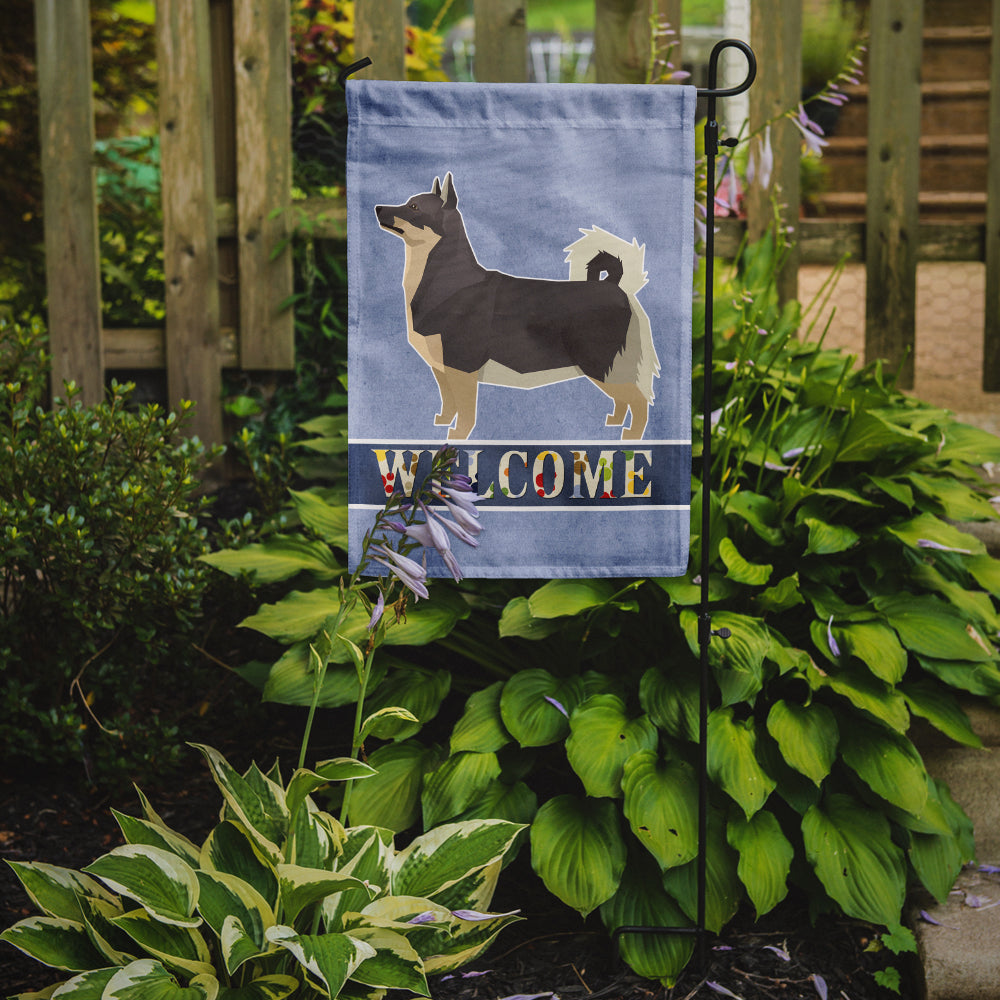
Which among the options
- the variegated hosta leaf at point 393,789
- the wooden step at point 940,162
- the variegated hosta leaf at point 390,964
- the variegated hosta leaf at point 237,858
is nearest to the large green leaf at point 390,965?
the variegated hosta leaf at point 390,964

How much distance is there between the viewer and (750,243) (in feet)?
10.9

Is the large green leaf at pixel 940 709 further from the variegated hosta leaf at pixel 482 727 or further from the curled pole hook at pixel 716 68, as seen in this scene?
the curled pole hook at pixel 716 68

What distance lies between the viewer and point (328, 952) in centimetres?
145

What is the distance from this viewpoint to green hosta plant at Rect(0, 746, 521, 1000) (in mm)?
1479

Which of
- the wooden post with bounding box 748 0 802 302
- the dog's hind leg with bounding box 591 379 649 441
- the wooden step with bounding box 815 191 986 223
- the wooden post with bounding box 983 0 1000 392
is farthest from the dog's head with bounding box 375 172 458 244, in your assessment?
the wooden step with bounding box 815 191 986 223

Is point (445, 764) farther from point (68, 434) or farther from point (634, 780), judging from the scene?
point (68, 434)

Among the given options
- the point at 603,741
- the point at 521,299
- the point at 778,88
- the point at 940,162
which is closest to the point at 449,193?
the point at 521,299

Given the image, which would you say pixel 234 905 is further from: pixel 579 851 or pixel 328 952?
pixel 579 851

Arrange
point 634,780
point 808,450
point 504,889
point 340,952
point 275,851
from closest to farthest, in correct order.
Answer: point 340,952 < point 275,851 < point 634,780 < point 504,889 < point 808,450

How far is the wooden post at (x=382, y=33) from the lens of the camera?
3.09 m

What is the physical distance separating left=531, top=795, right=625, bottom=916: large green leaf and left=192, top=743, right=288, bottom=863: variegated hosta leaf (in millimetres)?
480

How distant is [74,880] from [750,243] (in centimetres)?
269

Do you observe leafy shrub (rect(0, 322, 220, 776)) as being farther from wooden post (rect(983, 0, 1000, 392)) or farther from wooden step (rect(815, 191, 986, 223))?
wooden step (rect(815, 191, 986, 223))

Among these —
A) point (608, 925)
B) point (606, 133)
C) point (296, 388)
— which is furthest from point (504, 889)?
point (296, 388)
